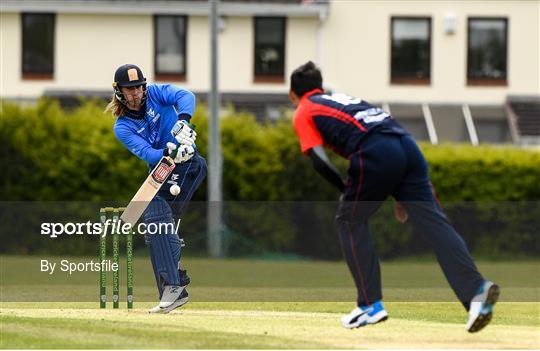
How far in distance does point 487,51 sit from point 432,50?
4.85 feet

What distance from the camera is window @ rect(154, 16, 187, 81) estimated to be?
35.6m

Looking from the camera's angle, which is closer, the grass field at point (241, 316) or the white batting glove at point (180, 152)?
the grass field at point (241, 316)

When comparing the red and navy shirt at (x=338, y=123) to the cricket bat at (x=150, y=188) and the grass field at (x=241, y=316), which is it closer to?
the grass field at (x=241, y=316)

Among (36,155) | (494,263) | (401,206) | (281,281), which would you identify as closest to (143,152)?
(401,206)

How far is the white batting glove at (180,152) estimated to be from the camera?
39.6 ft

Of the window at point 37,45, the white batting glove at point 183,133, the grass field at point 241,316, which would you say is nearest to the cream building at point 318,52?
the window at point 37,45

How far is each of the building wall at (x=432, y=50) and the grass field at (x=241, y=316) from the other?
1561cm

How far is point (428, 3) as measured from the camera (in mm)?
36031

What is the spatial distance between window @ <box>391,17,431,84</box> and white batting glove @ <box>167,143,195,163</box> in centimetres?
2440

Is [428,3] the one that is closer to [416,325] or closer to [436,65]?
[436,65]

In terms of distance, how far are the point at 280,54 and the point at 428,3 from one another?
3.92m

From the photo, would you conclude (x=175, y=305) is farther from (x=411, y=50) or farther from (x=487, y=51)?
(x=487, y=51)

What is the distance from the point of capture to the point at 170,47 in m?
35.7

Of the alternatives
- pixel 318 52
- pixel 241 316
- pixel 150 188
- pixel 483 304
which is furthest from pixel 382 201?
pixel 318 52
